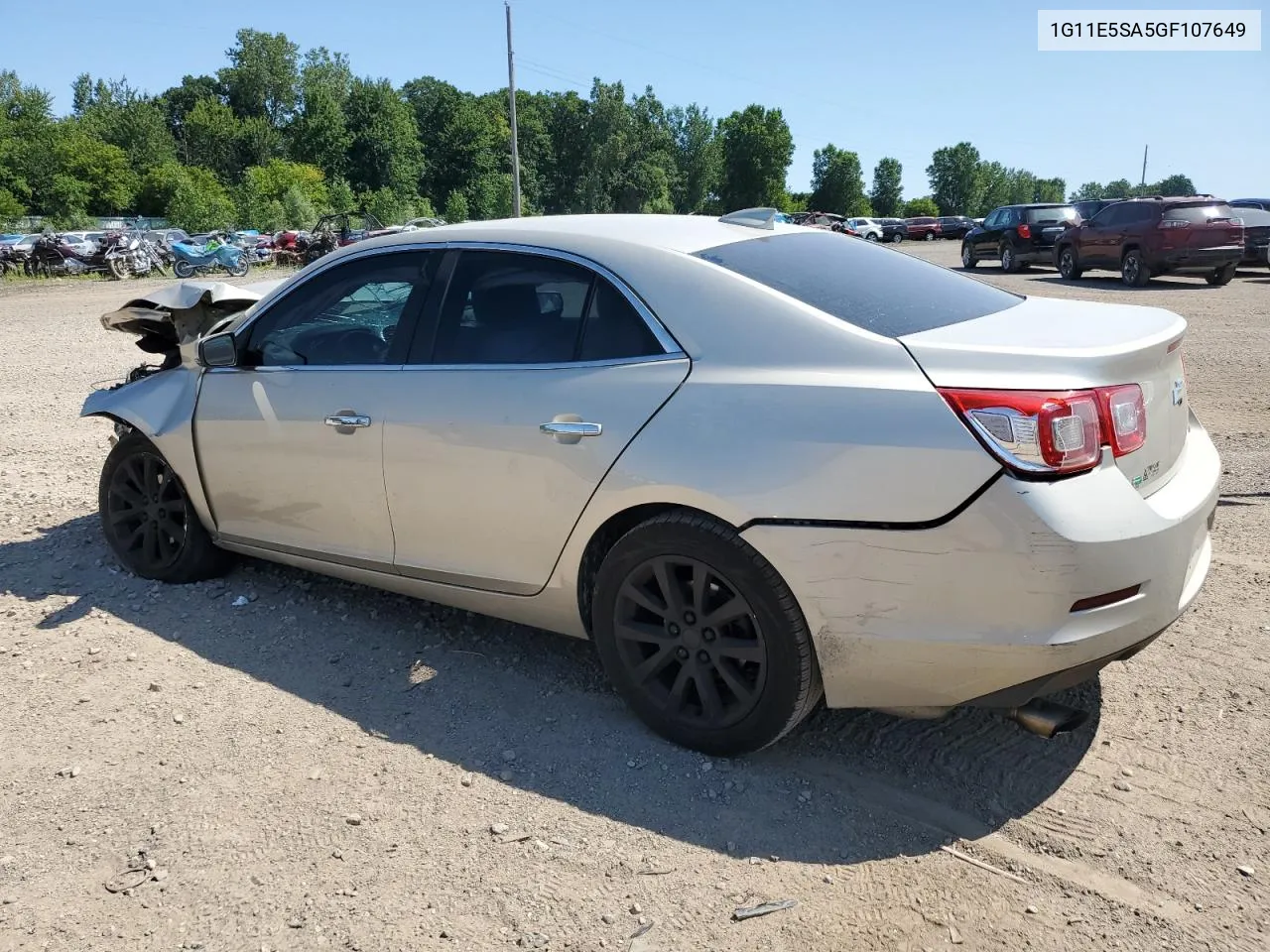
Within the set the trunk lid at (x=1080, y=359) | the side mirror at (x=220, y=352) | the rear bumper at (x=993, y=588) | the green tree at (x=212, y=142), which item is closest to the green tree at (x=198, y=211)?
the green tree at (x=212, y=142)

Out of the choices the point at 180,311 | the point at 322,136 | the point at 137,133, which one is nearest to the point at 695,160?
the point at 322,136

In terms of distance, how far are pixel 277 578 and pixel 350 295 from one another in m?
1.47

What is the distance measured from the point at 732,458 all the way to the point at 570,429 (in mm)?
589

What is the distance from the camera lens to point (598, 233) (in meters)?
3.50

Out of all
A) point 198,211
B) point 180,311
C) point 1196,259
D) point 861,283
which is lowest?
point 1196,259

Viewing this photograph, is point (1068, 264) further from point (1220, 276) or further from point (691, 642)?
point (691, 642)

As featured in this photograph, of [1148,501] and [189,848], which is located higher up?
[1148,501]

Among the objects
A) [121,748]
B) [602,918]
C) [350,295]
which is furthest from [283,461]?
[602,918]

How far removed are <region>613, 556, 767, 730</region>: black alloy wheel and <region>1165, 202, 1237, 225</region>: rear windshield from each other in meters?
18.9

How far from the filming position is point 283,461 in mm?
4020

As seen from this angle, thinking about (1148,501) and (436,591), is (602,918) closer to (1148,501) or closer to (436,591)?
(436,591)

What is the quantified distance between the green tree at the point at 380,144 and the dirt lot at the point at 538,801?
89716mm

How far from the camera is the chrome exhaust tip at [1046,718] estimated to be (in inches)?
117

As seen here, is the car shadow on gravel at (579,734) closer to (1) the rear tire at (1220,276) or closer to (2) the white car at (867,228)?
(1) the rear tire at (1220,276)
